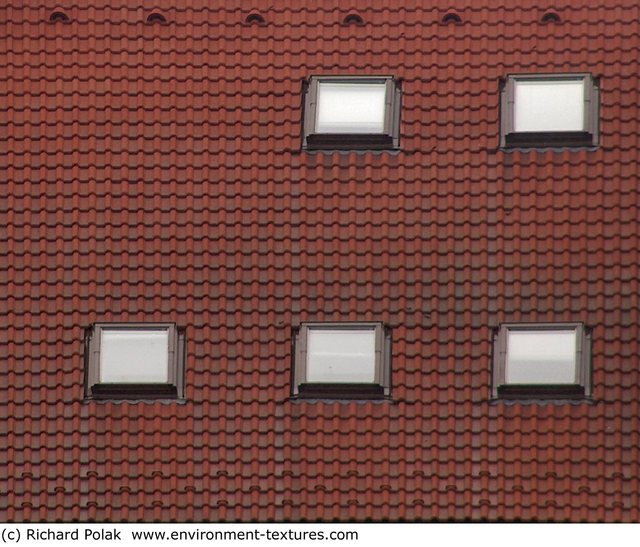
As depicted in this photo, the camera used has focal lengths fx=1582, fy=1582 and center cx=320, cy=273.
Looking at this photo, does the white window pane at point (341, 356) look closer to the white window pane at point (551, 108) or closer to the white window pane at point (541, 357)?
the white window pane at point (541, 357)

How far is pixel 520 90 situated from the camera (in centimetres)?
1647

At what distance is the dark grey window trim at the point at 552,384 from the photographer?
1573 centimetres

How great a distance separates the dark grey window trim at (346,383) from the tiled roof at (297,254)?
0.34 feet

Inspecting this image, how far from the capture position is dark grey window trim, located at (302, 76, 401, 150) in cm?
1639

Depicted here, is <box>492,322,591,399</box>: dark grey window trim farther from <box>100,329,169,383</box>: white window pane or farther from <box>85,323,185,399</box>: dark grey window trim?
<box>100,329,169,383</box>: white window pane

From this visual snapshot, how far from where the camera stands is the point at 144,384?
1588 centimetres

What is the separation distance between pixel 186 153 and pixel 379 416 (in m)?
3.39

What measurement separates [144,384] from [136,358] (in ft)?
0.94

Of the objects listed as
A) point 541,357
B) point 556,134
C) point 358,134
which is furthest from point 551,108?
point 541,357

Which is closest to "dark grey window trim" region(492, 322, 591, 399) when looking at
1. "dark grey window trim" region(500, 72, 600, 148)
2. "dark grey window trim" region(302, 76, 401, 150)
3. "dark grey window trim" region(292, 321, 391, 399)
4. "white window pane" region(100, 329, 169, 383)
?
"dark grey window trim" region(292, 321, 391, 399)

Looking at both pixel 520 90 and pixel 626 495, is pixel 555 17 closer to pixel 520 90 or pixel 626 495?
pixel 520 90

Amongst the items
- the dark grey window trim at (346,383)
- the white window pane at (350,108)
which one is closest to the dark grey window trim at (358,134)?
the white window pane at (350,108)

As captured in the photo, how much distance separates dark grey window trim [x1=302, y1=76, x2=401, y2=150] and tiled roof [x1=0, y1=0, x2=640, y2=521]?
107mm
